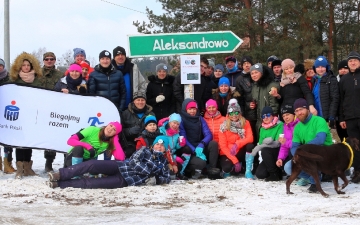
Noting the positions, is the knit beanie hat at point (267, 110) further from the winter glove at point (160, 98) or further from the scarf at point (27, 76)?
the scarf at point (27, 76)

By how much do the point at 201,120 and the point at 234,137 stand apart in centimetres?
66

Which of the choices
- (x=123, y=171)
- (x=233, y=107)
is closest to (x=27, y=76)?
(x=123, y=171)

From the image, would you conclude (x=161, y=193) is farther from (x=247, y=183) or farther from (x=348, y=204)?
(x=348, y=204)

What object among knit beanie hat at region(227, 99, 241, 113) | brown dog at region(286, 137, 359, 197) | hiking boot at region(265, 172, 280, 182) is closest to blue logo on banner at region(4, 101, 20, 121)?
knit beanie hat at region(227, 99, 241, 113)

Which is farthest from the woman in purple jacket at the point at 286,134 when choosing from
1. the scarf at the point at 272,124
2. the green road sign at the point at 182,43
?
the green road sign at the point at 182,43

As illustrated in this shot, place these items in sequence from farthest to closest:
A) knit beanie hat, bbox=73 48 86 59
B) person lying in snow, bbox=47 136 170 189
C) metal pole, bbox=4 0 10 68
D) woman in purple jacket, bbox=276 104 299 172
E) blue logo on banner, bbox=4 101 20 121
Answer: metal pole, bbox=4 0 10 68
knit beanie hat, bbox=73 48 86 59
blue logo on banner, bbox=4 101 20 121
woman in purple jacket, bbox=276 104 299 172
person lying in snow, bbox=47 136 170 189

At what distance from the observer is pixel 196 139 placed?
29.0ft

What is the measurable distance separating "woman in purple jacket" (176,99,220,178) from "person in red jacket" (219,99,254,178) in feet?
0.55

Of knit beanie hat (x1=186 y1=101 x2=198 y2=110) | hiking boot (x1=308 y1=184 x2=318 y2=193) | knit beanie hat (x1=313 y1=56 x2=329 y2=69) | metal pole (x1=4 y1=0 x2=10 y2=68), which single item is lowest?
hiking boot (x1=308 y1=184 x2=318 y2=193)

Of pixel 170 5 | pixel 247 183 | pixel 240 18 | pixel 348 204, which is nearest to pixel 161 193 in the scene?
pixel 247 183

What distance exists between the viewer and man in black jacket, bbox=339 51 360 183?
25.8 ft

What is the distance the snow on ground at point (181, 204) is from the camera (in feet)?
18.3

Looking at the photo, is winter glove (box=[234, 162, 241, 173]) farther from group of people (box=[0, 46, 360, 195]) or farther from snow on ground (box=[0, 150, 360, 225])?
snow on ground (box=[0, 150, 360, 225])

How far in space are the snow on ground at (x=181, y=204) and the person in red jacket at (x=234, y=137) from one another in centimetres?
66
